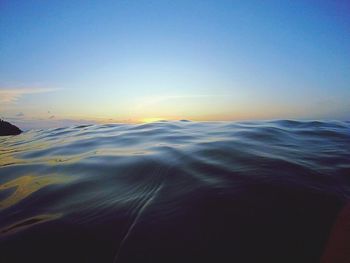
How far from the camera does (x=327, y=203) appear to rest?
6.88ft

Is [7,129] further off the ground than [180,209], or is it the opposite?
[180,209]

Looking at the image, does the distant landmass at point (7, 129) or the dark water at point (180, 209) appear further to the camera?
the distant landmass at point (7, 129)

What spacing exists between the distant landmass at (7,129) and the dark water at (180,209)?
50.9 feet

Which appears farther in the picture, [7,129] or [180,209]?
[7,129]

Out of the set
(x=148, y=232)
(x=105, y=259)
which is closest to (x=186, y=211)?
(x=148, y=232)

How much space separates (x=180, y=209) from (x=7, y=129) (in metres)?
19.2

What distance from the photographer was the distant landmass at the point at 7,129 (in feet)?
53.9

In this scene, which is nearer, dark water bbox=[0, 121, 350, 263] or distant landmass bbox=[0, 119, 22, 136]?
dark water bbox=[0, 121, 350, 263]

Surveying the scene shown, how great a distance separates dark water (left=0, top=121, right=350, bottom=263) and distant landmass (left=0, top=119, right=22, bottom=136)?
1553cm

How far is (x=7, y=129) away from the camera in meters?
16.9

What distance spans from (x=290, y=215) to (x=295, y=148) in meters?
2.64

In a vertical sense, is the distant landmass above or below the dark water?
below

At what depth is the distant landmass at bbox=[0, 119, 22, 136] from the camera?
1642cm

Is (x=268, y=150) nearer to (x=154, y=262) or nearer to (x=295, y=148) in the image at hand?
(x=295, y=148)
